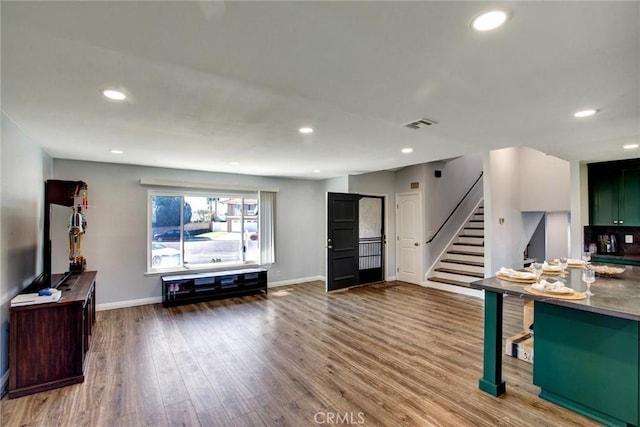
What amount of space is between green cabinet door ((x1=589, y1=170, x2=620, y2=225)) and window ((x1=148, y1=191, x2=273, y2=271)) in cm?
576

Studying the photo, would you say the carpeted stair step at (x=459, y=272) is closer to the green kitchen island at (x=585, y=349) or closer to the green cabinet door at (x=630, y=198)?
the green cabinet door at (x=630, y=198)

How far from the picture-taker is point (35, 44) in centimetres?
158

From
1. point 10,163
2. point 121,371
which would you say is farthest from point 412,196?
point 10,163

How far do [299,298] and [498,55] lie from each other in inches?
196

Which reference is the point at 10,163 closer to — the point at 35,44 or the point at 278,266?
the point at 35,44

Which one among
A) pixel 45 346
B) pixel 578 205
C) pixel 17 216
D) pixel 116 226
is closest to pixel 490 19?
pixel 45 346

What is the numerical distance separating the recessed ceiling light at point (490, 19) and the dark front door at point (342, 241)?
497cm

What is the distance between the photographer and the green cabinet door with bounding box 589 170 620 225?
477cm

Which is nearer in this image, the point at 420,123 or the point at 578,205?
the point at 420,123

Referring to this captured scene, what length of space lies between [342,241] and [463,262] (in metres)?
2.66

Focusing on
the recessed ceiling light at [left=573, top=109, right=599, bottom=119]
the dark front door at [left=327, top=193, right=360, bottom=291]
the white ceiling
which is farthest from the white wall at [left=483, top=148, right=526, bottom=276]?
the recessed ceiling light at [left=573, top=109, right=599, bottom=119]

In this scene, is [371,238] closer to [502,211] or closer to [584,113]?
[502,211]

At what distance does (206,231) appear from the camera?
6098 mm

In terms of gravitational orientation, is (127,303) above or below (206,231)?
below
